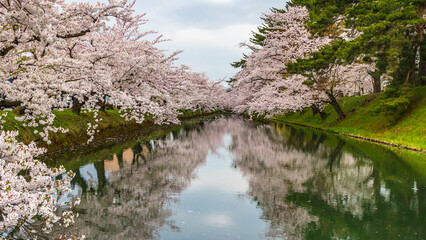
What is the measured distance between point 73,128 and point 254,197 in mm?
15930

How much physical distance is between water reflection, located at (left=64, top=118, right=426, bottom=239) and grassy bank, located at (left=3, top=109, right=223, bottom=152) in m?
4.05

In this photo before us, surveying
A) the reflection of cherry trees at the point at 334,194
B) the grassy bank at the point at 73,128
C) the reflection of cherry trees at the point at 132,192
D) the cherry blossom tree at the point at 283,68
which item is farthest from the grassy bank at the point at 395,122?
the grassy bank at the point at 73,128

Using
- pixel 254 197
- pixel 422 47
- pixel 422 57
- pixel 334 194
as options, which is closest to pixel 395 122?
pixel 422 57

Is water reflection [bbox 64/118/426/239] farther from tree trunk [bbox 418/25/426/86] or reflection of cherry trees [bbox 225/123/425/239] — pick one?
tree trunk [bbox 418/25/426/86]

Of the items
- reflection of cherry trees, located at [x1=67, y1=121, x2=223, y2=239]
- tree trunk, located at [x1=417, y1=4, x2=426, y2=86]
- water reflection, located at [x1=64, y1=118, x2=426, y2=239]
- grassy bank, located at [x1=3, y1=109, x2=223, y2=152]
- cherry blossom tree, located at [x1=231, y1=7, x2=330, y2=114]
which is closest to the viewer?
water reflection, located at [x1=64, y1=118, x2=426, y2=239]

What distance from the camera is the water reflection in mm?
7434

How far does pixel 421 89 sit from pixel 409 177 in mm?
15921

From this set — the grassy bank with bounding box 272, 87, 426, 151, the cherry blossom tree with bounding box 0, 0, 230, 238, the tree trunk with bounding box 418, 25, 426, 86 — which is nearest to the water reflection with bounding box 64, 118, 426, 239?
the cherry blossom tree with bounding box 0, 0, 230, 238

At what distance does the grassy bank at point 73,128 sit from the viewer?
53.1 ft

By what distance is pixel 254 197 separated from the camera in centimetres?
1005

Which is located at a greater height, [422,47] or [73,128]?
[422,47]

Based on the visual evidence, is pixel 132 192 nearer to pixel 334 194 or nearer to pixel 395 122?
pixel 334 194

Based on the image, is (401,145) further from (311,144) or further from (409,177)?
(409,177)

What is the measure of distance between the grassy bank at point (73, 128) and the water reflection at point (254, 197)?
13.3 ft
